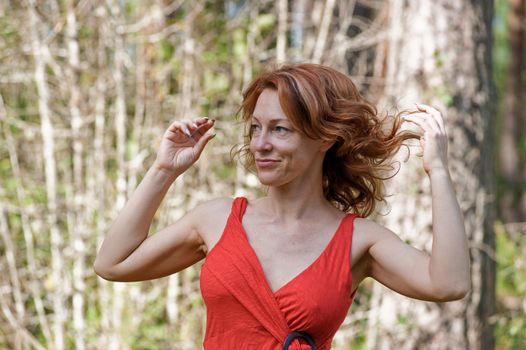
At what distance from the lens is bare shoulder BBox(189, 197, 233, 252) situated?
291cm

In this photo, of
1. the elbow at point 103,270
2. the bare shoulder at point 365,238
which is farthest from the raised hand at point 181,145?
the bare shoulder at point 365,238

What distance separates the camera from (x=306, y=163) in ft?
9.38

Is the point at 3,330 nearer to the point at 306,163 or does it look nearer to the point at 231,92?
the point at 231,92

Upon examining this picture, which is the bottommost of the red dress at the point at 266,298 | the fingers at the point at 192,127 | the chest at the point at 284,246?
the red dress at the point at 266,298

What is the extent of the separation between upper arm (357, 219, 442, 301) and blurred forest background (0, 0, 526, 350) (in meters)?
2.55

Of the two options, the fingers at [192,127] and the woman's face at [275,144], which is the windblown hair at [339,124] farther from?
the fingers at [192,127]

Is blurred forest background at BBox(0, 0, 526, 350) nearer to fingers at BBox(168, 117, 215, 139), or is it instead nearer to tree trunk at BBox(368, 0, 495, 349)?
tree trunk at BBox(368, 0, 495, 349)

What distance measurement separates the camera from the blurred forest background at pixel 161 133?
5398mm

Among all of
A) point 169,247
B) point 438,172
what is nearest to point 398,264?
point 438,172

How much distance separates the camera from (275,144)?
2.77 metres

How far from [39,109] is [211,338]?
3211 millimetres

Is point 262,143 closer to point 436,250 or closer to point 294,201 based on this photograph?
point 294,201

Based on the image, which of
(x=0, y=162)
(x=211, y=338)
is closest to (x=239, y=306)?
(x=211, y=338)

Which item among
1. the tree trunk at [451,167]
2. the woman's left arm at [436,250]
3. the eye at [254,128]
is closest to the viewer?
the woman's left arm at [436,250]
